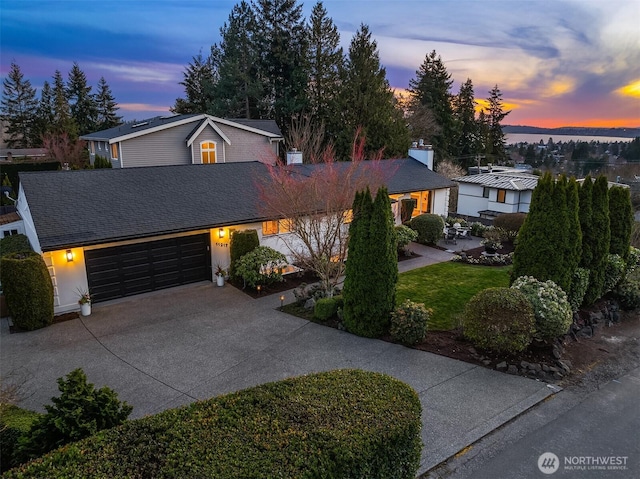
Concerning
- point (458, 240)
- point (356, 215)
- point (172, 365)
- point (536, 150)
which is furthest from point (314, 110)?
point (536, 150)

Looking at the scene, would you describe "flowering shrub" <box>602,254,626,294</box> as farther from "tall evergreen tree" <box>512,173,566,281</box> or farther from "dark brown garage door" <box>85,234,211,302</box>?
"dark brown garage door" <box>85,234,211,302</box>

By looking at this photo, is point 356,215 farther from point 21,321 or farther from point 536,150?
point 536,150

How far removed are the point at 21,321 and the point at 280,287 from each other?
765 centimetres

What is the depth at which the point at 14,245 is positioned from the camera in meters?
14.1

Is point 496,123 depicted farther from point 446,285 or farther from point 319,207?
point 319,207

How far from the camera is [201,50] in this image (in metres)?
49.2

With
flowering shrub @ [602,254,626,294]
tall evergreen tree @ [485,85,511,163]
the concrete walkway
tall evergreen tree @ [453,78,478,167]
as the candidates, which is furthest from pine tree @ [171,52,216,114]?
flowering shrub @ [602,254,626,294]

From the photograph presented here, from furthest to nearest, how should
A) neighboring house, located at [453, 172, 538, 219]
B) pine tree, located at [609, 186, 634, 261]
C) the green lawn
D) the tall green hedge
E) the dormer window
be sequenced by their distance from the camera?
the dormer window, neighboring house, located at [453, 172, 538, 219], the tall green hedge, pine tree, located at [609, 186, 634, 261], the green lawn

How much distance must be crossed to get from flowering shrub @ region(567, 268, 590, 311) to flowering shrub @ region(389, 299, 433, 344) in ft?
14.0

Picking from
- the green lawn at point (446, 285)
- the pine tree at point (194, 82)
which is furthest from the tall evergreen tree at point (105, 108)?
the green lawn at point (446, 285)

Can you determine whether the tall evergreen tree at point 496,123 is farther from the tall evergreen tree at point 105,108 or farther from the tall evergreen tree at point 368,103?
the tall evergreen tree at point 105,108

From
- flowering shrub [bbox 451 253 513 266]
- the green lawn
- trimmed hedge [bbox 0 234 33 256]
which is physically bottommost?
the green lawn

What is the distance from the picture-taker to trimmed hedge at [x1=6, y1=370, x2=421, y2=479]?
421cm

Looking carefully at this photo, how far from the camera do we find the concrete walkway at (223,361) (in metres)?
7.68
